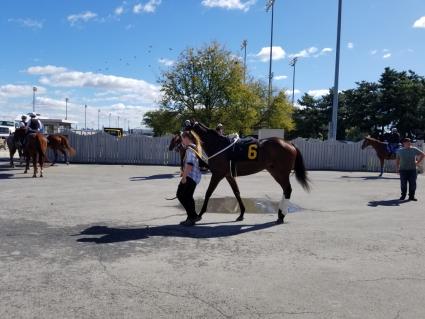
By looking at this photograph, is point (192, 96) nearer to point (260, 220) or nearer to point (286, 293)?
point (260, 220)

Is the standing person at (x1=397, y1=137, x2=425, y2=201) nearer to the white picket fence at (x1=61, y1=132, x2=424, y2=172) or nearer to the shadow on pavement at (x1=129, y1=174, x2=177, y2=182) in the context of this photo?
the shadow on pavement at (x1=129, y1=174, x2=177, y2=182)

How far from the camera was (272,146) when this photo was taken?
32.4ft

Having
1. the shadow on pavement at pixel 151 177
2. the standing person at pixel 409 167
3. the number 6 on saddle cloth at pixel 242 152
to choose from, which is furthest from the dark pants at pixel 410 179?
the shadow on pavement at pixel 151 177

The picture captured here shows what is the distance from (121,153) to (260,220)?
18.5m

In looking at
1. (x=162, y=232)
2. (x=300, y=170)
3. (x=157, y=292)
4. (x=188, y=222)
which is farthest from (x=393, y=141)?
(x=157, y=292)

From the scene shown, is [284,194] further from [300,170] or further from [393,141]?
[393,141]

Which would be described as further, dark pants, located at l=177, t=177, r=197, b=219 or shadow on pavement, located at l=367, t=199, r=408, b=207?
shadow on pavement, located at l=367, t=199, r=408, b=207

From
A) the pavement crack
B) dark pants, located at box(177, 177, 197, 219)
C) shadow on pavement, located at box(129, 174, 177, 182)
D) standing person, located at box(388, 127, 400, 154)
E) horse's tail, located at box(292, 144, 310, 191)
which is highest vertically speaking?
standing person, located at box(388, 127, 400, 154)

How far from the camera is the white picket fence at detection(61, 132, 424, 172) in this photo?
26.7 meters

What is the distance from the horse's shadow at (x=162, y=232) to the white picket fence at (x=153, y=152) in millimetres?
18020

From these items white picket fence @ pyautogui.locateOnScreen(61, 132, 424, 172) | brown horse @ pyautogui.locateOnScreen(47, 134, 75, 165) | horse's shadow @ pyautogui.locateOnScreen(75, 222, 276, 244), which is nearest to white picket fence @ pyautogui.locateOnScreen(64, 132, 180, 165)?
white picket fence @ pyautogui.locateOnScreen(61, 132, 424, 172)

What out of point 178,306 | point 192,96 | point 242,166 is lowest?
point 178,306

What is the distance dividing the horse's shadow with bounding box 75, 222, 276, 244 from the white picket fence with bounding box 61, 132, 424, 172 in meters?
18.0

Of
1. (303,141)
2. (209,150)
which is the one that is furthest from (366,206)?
(303,141)
